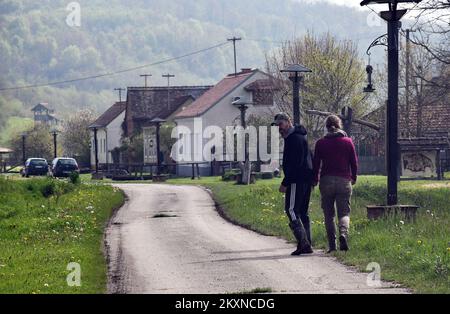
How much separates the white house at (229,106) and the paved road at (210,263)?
50.2 metres

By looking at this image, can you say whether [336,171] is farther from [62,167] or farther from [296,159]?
[62,167]

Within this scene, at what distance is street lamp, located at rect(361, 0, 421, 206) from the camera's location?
17578 mm

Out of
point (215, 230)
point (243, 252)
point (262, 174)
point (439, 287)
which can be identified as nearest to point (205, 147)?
point (262, 174)

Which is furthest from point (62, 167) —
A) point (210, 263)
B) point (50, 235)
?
point (210, 263)

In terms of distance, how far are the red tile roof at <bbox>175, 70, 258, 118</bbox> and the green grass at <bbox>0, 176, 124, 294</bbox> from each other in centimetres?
4023

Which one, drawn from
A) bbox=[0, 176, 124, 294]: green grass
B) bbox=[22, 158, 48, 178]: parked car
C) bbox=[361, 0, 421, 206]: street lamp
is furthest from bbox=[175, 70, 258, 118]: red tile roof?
bbox=[361, 0, 421, 206]: street lamp

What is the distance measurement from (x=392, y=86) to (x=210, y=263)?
5921 mm

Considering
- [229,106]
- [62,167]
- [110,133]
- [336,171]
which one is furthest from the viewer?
[110,133]

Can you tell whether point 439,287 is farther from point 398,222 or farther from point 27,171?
point 27,171

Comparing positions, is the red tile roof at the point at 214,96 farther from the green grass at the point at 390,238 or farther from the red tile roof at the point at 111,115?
the green grass at the point at 390,238

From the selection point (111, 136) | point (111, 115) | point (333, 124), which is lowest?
point (333, 124)

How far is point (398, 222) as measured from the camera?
55.8 ft

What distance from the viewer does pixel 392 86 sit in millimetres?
18109
